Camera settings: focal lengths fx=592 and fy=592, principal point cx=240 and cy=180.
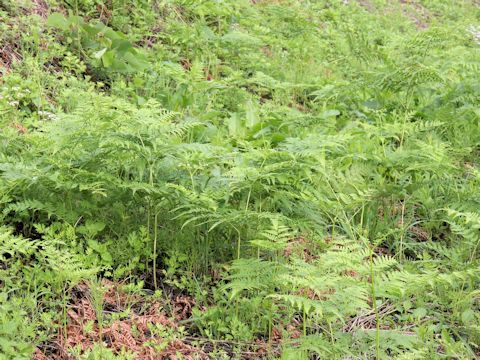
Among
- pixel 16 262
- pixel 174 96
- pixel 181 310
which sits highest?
pixel 174 96

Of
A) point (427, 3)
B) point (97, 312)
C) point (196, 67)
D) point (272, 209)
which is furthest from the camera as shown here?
point (427, 3)

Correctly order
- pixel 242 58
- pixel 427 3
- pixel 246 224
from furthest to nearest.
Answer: pixel 427 3, pixel 242 58, pixel 246 224

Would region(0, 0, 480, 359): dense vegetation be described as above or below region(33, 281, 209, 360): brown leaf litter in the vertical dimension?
above

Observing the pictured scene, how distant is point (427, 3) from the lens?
13461 mm

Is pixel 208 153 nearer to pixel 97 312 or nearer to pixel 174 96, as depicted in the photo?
pixel 97 312

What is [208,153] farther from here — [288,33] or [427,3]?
[427,3]

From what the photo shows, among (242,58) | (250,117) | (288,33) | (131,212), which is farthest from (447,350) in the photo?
(288,33)

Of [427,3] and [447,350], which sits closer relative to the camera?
[447,350]

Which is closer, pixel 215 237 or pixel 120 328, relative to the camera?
pixel 120 328

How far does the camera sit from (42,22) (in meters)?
5.62

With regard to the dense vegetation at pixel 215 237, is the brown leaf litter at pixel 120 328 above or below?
below

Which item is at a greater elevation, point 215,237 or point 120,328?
point 215,237

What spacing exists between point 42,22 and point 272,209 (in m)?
3.45

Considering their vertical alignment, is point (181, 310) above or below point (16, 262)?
below
